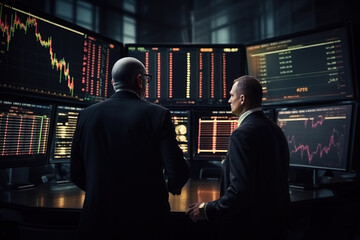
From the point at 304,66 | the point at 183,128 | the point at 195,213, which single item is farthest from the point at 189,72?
the point at 195,213

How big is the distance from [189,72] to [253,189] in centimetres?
134

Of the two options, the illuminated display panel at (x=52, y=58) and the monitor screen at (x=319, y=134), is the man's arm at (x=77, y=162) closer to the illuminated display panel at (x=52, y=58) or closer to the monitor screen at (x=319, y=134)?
the illuminated display panel at (x=52, y=58)

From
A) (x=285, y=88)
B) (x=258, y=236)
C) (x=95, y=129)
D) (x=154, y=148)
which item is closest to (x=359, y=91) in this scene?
(x=285, y=88)

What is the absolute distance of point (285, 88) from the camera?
2279 millimetres

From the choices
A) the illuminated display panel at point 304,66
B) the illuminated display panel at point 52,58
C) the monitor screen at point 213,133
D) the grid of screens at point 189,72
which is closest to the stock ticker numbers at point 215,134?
the monitor screen at point 213,133

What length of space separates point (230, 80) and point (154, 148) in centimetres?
130

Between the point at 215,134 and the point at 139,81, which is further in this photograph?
the point at 215,134

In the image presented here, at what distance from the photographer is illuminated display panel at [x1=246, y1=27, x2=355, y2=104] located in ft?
6.76

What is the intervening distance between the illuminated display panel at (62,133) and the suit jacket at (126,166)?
91cm

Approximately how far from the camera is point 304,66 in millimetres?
2215

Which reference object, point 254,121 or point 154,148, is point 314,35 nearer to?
point 254,121

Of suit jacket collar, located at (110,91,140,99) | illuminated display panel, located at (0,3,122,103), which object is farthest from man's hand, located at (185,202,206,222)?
illuminated display panel, located at (0,3,122,103)

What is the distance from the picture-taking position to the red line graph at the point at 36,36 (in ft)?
5.85

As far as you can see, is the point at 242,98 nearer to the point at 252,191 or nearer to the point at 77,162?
the point at 252,191
